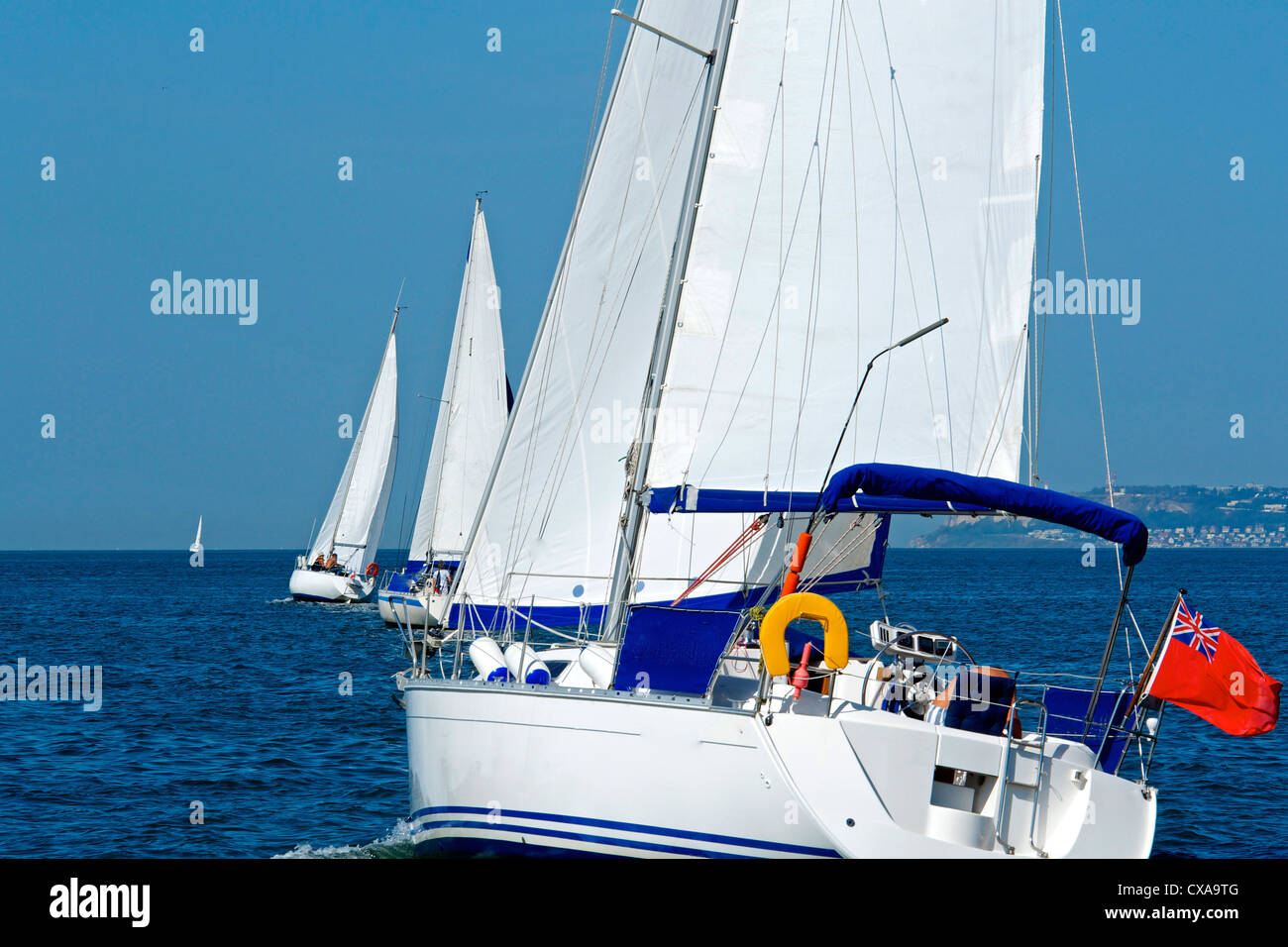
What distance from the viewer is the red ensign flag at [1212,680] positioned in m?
11.4

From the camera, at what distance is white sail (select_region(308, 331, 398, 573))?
6266 cm

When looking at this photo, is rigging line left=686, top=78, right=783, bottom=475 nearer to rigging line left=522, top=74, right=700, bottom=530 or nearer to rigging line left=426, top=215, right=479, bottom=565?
rigging line left=522, top=74, right=700, bottom=530

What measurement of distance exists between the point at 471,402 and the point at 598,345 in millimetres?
33720

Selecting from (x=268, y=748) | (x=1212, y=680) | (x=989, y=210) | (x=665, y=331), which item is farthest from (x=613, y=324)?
(x=268, y=748)

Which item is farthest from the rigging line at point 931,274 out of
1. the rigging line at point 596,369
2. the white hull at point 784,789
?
the white hull at point 784,789

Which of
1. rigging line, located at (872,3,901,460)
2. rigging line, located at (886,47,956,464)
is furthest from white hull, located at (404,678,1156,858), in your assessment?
rigging line, located at (886,47,956,464)

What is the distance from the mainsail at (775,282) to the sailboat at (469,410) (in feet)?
106

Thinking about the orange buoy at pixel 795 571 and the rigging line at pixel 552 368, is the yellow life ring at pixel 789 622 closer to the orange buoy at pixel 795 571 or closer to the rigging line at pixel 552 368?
the orange buoy at pixel 795 571

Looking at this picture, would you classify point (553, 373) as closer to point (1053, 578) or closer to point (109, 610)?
point (109, 610)

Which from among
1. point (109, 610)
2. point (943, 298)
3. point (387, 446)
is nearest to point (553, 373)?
point (943, 298)

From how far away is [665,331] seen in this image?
15.0 metres

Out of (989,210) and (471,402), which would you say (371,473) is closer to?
(471,402)
